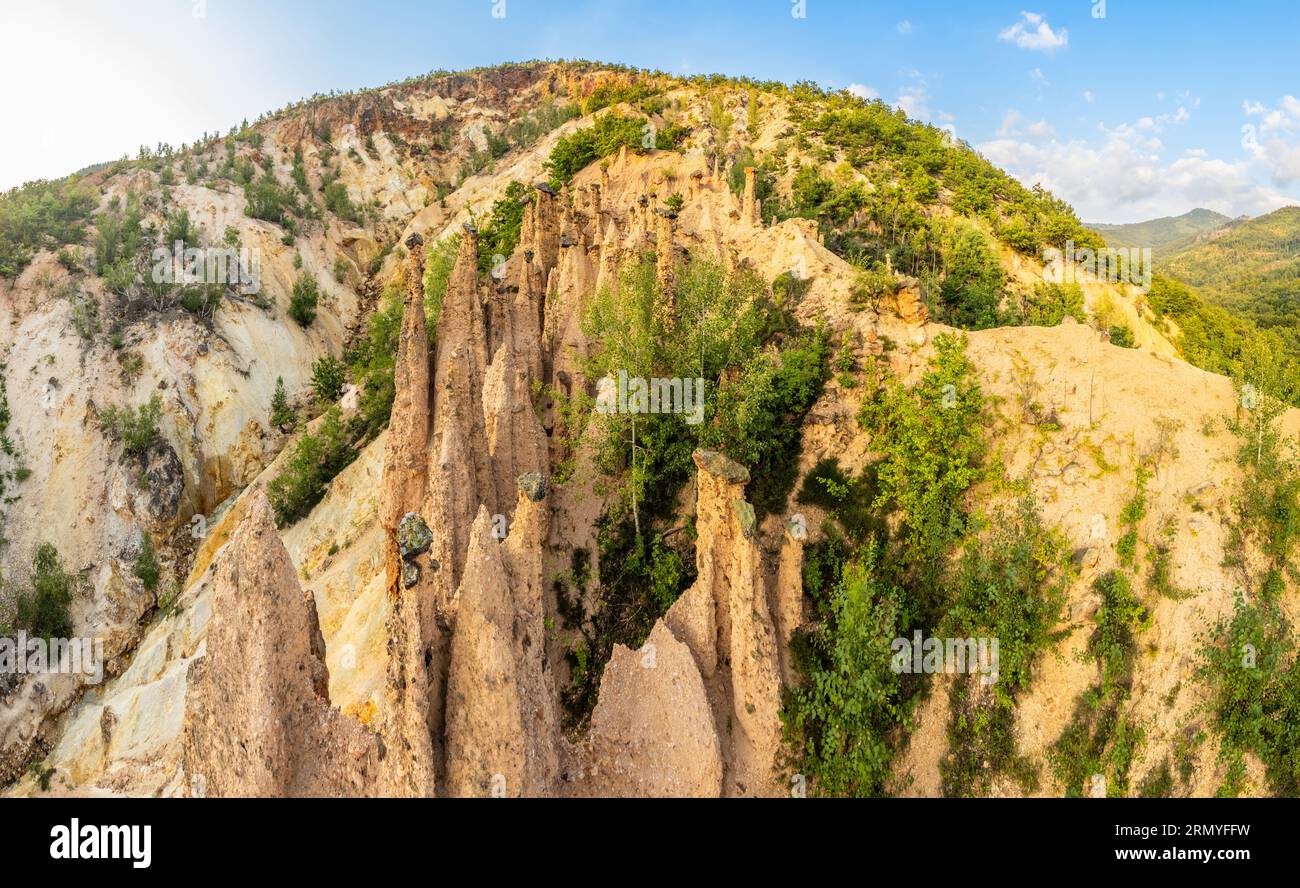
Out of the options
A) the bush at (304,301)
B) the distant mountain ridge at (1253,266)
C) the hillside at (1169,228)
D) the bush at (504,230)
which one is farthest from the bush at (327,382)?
the hillside at (1169,228)

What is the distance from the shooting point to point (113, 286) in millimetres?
35438

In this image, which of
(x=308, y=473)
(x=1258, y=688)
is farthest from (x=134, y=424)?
(x=1258, y=688)

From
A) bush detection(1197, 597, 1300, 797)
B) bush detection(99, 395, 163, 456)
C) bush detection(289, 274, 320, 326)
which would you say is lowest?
bush detection(1197, 597, 1300, 797)

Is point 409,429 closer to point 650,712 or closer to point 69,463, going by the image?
point 650,712

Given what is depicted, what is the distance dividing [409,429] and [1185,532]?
68.3 ft

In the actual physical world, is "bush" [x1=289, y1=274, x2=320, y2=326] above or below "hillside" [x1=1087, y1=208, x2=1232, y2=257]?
below

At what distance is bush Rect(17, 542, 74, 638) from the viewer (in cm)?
2634

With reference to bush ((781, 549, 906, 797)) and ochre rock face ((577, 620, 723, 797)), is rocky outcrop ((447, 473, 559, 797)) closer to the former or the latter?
ochre rock face ((577, 620, 723, 797))

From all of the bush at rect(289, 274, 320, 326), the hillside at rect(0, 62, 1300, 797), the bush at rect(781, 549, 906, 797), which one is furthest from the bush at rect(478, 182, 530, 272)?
the bush at rect(781, 549, 906, 797)

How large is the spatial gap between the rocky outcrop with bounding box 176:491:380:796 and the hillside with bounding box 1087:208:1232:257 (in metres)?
163

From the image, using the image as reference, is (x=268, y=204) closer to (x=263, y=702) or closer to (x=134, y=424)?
(x=134, y=424)

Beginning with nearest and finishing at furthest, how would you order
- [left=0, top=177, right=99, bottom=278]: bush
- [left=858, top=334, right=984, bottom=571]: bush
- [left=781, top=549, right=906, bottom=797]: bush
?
[left=781, top=549, right=906, bottom=797]: bush, [left=858, top=334, right=984, bottom=571]: bush, [left=0, top=177, right=99, bottom=278]: bush

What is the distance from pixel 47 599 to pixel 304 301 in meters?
24.6
